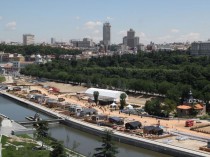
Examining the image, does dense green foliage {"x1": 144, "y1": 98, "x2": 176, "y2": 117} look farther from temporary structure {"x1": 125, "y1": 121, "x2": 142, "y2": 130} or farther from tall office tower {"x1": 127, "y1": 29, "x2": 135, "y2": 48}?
tall office tower {"x1": 127, "y1": 29, "x2": 135, "y2": 48}

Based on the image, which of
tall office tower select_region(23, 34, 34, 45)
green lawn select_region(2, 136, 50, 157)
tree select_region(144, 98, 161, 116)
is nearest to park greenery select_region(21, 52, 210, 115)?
tree select_region(144, 98, 161, 116)

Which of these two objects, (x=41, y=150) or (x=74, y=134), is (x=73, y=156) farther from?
(x=74, y=134)

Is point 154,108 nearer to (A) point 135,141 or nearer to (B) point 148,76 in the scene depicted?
(A) point 135,141

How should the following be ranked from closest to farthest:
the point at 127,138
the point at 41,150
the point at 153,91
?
1. the point at 41,150
2. the point at 127,138
3. the point at 153,91

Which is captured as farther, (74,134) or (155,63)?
(155,63)

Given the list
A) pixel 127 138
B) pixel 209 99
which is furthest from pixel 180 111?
pixel 127 138

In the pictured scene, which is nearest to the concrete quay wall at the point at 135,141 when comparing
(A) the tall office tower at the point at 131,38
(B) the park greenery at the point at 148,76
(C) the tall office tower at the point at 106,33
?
(B) the park greenery at the point at 148,76

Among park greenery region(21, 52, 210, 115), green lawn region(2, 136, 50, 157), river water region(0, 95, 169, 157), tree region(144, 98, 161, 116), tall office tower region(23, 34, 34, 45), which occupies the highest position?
tall office tower region(23, 34, 34, 45)
